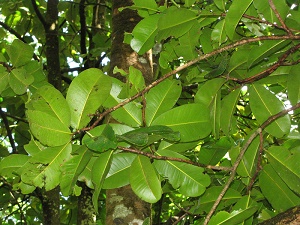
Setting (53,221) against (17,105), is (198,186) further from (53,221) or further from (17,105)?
(17,105)

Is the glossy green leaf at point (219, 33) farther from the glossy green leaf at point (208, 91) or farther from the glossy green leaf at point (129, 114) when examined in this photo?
the glossy green leaf at point (129, 114)

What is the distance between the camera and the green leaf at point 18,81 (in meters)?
1.37

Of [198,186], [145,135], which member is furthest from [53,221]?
[145,135]

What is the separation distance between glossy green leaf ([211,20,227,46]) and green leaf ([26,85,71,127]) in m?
0.46

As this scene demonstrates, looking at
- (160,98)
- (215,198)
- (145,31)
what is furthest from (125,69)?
(215,198)

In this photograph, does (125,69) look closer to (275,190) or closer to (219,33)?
(219,33)

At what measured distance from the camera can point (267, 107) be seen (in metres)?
1.23

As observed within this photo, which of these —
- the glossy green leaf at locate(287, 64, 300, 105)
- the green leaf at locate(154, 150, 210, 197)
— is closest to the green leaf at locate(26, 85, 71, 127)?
the green leaf at locate(154, 150, 210, 197)

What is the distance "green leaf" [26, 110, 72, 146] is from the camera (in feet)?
3.15

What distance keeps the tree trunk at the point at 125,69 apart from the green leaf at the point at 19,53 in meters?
0.30

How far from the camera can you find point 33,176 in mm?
1020

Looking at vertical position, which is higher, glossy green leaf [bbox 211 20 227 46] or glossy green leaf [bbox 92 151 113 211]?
Result: glossy green leaf [bbox 211 20 227 46]

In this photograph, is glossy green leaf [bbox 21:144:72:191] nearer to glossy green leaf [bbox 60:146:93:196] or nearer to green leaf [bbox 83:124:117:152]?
glossy green leaf [bbox 60:146:93:196]

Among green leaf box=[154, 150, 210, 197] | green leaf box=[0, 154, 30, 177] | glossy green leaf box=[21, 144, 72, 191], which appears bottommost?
green leaf box=[154, 150, 210, 197]
